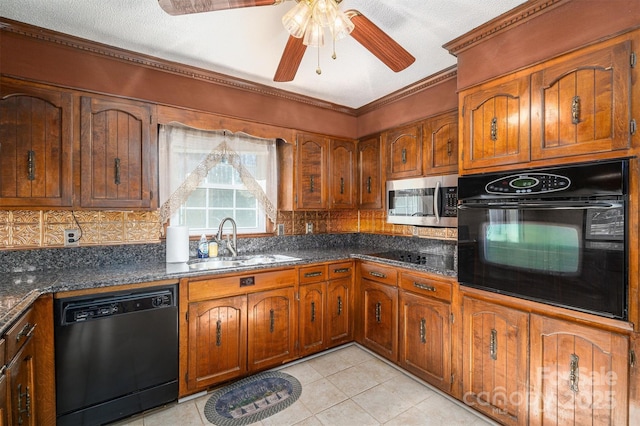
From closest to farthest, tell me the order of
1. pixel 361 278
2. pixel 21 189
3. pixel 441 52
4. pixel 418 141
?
pixel 21 189, pixel 441 52, pixel 418 141, pixel 361 278

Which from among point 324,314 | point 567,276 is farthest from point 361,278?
point 567,276

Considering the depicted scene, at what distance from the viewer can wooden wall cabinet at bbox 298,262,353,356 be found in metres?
2.79

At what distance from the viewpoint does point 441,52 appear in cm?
230

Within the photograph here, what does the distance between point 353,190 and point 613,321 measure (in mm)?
2445

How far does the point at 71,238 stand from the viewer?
231 cm

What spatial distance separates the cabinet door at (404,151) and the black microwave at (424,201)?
10cm

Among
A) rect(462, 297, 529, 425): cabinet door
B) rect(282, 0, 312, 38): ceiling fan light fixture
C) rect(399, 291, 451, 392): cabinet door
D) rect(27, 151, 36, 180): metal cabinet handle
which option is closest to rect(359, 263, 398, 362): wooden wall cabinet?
rect(399, 291, 451, 392): cabinet door

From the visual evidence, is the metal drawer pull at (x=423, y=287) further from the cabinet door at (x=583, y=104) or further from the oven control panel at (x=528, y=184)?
the cabinet door at (x=583, y=104)

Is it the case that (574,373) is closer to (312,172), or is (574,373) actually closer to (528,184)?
(528,184)

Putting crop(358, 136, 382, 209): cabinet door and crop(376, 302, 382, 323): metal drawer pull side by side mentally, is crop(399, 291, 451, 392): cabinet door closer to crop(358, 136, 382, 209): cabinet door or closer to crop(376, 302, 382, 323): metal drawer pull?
crop(376, 302, 382, 323): metal drawer pull

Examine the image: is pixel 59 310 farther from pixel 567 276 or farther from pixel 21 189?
pixel 567 276

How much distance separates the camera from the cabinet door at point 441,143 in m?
2.56

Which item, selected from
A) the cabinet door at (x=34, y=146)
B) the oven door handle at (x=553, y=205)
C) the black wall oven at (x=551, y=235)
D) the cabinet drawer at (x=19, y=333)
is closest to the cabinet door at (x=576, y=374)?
the black wall oven at (x=551, y=235)

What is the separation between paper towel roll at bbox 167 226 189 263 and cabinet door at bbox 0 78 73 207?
0.69 m
